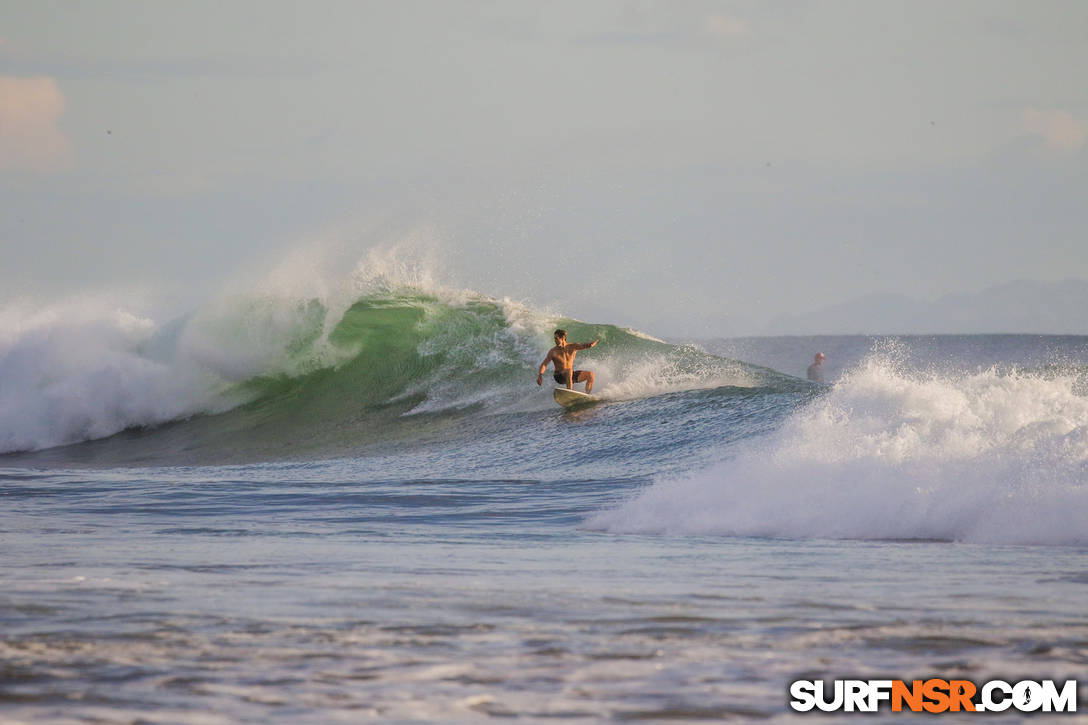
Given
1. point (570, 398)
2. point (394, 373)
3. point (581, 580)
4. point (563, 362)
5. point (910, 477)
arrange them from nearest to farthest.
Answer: point (581, 580) → point (910, 477) → point (570, 398) → point (563, 362) → point (394, 373)

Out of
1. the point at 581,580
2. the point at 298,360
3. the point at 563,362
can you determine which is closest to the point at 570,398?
the point at 563,362

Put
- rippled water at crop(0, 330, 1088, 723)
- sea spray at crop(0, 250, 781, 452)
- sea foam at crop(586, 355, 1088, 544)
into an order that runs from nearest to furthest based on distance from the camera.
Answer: rippled water at crop(0, 330, 1088, 723) < sea foam at crop(586, 355, 1088, 544) < sea spray at crop(0, 250, 781, 452)

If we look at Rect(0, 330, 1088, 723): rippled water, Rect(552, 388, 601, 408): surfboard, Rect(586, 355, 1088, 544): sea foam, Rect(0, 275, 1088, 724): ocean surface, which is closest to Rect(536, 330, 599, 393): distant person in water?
Rect(552, 388, 601, 408): surfboard

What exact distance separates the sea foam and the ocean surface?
3 cm

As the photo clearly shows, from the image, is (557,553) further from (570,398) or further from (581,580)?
(570,398)

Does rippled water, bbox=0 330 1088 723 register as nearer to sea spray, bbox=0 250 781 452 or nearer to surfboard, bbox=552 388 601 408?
surfboard, bbox=552 388 601 408

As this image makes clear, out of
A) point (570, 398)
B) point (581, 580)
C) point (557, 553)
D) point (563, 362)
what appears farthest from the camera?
point (563, 362)

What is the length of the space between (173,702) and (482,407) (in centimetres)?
1523

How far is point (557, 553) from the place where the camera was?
24.4 ft

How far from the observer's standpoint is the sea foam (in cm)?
800

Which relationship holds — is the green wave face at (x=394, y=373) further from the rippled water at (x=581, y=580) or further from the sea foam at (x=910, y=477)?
the sea foam at (x=910, y=477)

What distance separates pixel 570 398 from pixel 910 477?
→ 32.0 ft

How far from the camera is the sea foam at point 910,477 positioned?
800cm

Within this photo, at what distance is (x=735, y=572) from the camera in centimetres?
644
